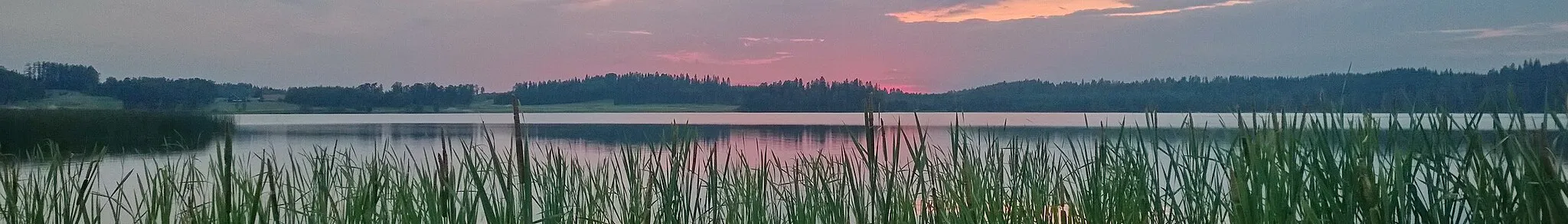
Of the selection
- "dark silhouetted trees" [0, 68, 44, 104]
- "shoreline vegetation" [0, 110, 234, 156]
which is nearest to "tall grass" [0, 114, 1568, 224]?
"shoreline vegetation" [0, 110, 234, 156]

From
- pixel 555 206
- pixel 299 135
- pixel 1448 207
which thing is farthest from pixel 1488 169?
pixel 299 135

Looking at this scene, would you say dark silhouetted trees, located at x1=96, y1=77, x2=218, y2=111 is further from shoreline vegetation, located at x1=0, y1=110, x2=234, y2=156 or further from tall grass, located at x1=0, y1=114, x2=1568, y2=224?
tall grass, located at x1=0, y1=114, x2=1568, y2=224

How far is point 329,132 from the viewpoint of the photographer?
78.1 ft

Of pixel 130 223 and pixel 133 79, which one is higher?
pixel 133 79

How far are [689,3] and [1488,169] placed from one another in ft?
49.4

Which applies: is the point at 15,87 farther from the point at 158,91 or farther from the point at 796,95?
the point at 796,95

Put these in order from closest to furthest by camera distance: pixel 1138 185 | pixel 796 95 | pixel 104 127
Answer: pixel 1138 185, pixel 104 127, pixel 796 95

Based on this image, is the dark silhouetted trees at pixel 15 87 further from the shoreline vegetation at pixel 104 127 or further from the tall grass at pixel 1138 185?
the tall grass at pixel 1138 185

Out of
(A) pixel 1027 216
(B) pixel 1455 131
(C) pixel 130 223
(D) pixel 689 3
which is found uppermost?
(D) pixel 689 3

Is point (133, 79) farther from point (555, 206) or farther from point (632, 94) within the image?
point (555, 206)

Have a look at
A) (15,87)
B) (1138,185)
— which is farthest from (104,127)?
(1138,185)

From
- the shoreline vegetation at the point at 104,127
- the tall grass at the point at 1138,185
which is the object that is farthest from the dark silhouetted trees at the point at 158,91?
the tall grass at the point at 1138,185

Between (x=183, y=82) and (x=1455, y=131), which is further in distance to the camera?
(x=183, y=82)

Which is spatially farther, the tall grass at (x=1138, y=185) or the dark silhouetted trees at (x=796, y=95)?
the dark silhouetted trees at (x=796, y=95)
